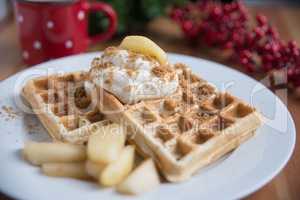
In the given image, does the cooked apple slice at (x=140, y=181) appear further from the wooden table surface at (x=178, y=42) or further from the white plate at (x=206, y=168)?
the wooden table surface at (x=178, y=42)

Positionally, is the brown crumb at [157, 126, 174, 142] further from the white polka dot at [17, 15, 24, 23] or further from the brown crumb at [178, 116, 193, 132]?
the white polka dot at [17, 15, 24, 23]

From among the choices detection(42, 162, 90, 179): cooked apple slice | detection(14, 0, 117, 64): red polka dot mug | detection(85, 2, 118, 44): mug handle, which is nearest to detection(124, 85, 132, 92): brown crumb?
detection(42, 162, 90, 179): cooked apple slice

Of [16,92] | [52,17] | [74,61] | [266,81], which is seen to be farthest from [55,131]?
[266,81]

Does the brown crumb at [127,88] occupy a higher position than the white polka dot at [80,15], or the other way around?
the white polka dot at [80,15]

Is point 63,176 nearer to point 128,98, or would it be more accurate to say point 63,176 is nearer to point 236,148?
point 128,98

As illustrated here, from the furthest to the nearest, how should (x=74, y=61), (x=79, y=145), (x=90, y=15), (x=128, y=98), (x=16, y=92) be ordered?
(x=90, y=15) < (x=74, y=61) < (x=16, y=92) < (x=128, y=98) < (x=79, y=145)

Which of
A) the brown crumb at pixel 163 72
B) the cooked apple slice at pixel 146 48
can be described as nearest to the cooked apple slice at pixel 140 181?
the brown crumb at pixel 163 72
